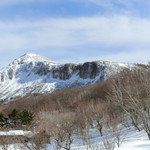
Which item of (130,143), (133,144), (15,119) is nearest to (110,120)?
(130,143)

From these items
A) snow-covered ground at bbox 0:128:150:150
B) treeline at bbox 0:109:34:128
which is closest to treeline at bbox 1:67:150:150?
snow-covered ground at bbox 0:128:150:150

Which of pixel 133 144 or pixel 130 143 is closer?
pixel 133 144

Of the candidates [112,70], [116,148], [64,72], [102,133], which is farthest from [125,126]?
[64,72]

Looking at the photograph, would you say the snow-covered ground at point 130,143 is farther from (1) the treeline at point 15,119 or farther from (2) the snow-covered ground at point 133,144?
(1) the treeline at point 15,119

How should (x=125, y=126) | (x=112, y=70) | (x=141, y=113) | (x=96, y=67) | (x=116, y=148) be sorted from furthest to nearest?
(x=96, y=67), (x=112, y=70), (x=125, y=126), (x=141, y=113), (x=116, y=148)

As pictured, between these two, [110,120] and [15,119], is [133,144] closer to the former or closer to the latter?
[110,120]

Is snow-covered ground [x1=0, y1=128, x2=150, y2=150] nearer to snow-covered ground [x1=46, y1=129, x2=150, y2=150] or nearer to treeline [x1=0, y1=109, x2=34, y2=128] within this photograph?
snow-covered ground [x1=46, y1=129, x2=150, y2=150]

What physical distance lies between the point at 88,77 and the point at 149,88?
144 meters

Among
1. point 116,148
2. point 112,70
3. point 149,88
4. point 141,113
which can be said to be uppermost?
point 112,70

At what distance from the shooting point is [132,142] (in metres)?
26.3

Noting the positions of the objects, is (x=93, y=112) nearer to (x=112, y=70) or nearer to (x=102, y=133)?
(x=102, y=133)

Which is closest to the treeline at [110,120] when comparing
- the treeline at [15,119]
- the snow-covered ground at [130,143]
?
the snow-covered ground at [130,143]

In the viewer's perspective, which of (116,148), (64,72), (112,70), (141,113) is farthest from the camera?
(64,72)

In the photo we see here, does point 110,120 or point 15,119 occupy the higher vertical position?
point 15,119
